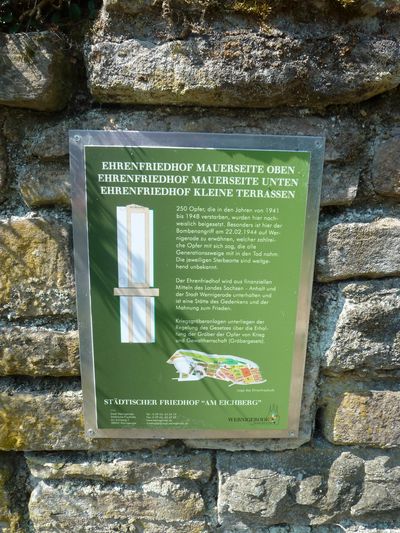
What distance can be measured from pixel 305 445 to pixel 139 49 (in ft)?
3.54

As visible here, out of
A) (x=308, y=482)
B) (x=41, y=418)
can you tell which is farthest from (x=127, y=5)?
(x=308, y=482)

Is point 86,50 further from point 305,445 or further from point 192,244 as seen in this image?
point 305,445

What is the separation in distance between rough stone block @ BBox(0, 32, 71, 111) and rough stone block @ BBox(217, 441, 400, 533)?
102 centimetres

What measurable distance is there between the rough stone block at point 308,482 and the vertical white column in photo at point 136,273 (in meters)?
0.45

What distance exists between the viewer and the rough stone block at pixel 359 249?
102 centimetres

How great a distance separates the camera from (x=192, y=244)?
1.01 m

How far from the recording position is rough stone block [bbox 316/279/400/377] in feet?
3.48

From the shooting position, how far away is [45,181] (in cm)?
100

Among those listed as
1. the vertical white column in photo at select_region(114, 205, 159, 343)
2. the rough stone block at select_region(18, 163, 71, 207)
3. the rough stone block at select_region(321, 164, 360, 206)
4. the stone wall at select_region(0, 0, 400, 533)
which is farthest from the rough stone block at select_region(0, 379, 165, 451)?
the rough stone block at select_region(321, 164, 360, 206)

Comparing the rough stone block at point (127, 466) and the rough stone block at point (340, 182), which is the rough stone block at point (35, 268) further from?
the rough stone block at point (340, 182)

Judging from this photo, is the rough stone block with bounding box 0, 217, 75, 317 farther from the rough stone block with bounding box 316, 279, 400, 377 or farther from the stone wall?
the rough stone block with bounding box 316, 279, 400, 377

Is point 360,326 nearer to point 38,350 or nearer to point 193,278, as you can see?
point 193,278

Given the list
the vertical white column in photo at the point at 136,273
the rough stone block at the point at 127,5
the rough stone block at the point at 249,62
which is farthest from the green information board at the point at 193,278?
the rough stone block at the point at 127,5

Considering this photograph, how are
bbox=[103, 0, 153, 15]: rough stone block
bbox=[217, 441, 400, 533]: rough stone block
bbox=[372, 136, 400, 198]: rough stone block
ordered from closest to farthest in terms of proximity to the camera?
1. bbox=[103, 0, 153, 15]: rough stone block
2. bbox=[372, 136, 400, 198]: rough stone block
3. bbox=[217, 441, 400, 533]: rough stone block
